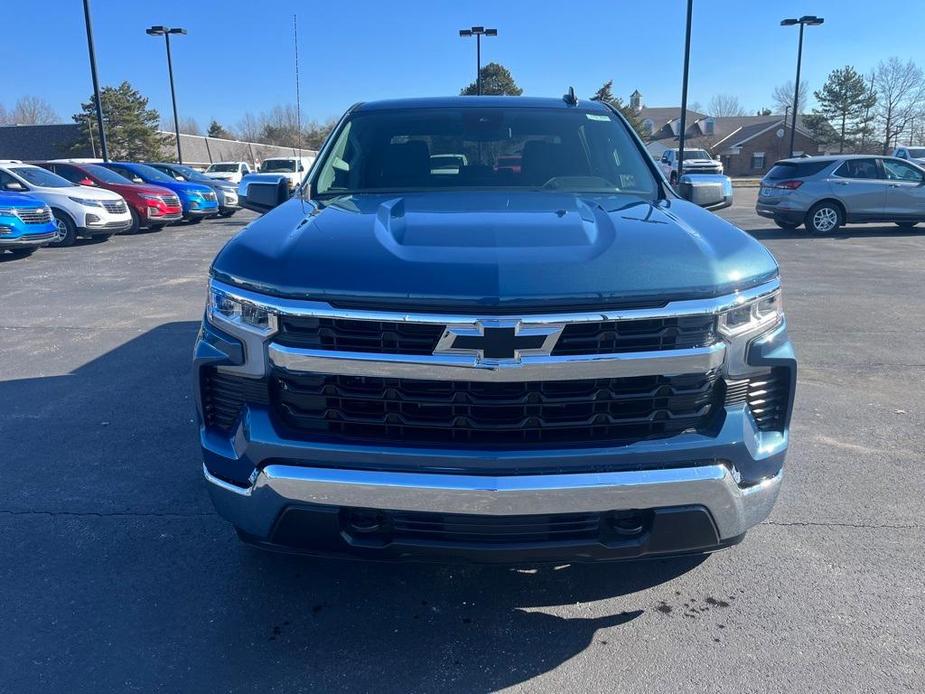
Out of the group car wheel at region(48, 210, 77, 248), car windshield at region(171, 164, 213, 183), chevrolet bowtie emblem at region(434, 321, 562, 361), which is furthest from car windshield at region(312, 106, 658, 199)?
car windshield at region(171, 164, 213, 183)

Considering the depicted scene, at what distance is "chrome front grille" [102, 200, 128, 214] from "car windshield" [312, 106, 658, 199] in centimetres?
1243

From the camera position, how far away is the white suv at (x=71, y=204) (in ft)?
46.1

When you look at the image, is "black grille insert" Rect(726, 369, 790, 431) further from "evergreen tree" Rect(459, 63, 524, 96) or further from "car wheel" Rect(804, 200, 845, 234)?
"evergreen tree" Rect(459, 63, 524, 96)

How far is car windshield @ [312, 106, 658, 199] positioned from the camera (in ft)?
11.8

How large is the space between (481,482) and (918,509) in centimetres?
259

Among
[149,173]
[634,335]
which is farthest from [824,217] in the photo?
[149,173]

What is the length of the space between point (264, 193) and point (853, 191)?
15006 mm

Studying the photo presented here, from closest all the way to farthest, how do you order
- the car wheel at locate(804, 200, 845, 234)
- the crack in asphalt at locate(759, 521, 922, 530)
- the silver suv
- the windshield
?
the crack in asphalt at locate(759, 521, 922, 530) < the silver suv < the car wheel at locate(804, 200, 845, 234) < the windshield

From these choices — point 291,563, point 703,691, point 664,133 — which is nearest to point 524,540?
point 703,691

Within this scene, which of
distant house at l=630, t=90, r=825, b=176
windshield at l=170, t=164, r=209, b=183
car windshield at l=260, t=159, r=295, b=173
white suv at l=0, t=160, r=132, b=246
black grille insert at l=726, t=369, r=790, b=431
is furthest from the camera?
distant house at l=630, t=90, r=825, b=176

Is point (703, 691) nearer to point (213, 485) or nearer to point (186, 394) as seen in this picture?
point (213, 485)

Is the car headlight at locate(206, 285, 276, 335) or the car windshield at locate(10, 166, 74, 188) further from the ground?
the car windshield at locate(10, 166, 74, 188)

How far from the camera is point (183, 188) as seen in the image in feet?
61.5

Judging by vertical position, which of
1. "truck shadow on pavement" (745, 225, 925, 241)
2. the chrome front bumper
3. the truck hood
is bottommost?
"truck shadow on pavement" (745, 225, 925, 241)
